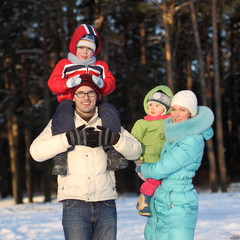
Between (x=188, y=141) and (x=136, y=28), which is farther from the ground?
(x=136, y=28)

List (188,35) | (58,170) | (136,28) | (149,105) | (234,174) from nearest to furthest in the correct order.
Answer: (58,170) → (149,105) → (188,35) → (136,28) → (234,174)

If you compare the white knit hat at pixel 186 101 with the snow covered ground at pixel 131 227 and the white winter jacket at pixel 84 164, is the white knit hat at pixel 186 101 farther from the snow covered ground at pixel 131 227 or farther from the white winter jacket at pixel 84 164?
the snow covered ground at pixel 131 227

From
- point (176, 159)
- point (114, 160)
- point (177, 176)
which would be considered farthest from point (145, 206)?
point (114, 160)

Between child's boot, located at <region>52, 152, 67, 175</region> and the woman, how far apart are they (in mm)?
807

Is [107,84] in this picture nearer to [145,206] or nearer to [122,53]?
[145,206]

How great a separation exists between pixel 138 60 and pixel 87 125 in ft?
76.2

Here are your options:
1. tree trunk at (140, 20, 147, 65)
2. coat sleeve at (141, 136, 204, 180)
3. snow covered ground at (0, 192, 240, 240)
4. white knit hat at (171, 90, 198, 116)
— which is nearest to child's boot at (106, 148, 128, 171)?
coat sleeve at (141, 136, 204, 180)

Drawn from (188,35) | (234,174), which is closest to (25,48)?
(188,35)

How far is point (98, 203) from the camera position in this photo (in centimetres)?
373

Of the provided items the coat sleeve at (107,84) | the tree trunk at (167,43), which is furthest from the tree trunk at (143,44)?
the coat sleeve at (107,84)

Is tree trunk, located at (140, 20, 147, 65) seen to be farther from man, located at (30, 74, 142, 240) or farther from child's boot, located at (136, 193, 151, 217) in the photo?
man, located at (30, 74, 142, 240)

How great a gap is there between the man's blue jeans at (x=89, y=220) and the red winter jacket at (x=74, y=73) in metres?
→ 1.07

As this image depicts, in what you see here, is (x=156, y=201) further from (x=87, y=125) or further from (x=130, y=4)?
(x=130, y=4)

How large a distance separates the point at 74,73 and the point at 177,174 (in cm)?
138
